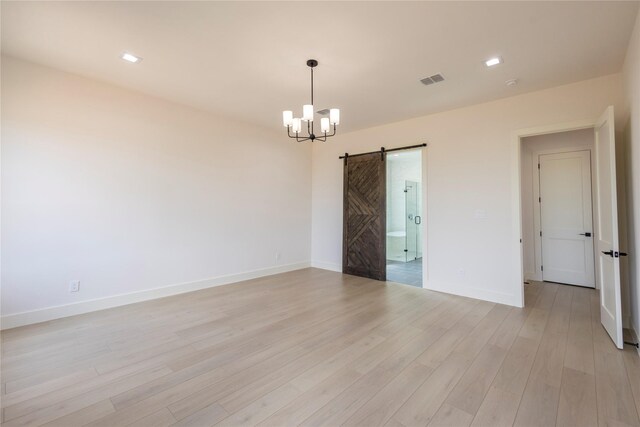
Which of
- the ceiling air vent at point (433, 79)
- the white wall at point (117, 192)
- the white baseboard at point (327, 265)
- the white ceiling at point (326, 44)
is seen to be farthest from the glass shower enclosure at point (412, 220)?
the ceiling air vent at point (433, 79)

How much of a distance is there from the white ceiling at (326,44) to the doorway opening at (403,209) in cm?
405

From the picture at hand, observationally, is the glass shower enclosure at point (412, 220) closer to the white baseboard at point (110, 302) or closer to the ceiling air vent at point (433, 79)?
the white baseboard at point (110, 302)

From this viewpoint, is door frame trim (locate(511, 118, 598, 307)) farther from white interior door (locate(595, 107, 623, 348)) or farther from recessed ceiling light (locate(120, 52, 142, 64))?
recessed ceiling light (locate(120, 52, 142, 64))

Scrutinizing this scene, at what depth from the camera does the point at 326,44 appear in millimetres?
2789

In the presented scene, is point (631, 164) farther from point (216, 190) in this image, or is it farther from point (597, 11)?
point (216, 190)

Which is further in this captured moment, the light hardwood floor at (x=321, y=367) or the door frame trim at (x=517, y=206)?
the door frame trim at (x=517, y=206)

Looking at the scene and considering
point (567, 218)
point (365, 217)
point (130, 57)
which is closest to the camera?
point (130, 57)

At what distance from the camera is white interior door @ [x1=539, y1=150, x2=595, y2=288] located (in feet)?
15.6

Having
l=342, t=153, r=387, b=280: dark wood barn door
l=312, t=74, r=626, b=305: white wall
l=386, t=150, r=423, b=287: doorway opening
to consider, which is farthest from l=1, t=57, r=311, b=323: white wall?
l=386, t=150, r=423, b=287: doorway opening

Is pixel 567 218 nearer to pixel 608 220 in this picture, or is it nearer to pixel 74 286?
pixel 608 220

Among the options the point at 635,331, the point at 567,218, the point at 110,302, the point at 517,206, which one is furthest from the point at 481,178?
the point at 110,302

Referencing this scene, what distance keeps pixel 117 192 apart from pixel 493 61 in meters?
4.89

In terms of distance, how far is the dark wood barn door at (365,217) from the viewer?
5.41 meters

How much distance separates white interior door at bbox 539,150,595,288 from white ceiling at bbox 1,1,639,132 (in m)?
2.07
